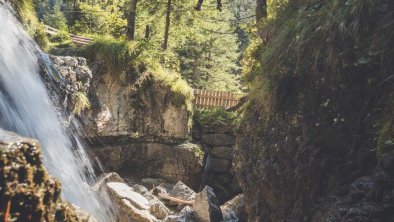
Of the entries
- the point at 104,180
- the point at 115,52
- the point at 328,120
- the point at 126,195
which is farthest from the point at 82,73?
the point at 328,120

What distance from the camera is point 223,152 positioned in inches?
577

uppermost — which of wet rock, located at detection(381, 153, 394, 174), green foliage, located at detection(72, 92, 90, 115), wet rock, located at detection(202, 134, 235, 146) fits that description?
wet rock, located at detection(381, 153, 394, 174)

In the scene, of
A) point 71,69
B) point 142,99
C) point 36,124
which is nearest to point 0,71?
→ point 36,124

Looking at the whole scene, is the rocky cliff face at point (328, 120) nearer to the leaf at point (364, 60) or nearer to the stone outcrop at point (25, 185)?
the leaf at point (364, 60)

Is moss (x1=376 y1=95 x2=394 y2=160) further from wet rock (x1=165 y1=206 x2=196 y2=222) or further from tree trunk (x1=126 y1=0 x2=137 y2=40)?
tree trunk (x1=126 y1=0 x2=137 y2=40)

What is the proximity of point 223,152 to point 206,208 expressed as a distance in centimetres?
568

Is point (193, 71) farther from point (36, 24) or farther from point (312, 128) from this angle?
point (312, 128)

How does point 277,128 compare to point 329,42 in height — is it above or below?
below

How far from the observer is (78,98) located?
9281mm

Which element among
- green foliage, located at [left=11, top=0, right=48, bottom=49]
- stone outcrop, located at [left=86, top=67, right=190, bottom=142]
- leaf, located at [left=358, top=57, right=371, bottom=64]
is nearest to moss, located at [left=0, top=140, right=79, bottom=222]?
leaf, located at [left=358, top=57, right=371, bottom=64]

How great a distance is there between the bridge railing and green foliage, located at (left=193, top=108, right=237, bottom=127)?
3.95ft

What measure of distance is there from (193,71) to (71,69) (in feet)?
47.8

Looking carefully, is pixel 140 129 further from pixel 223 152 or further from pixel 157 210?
pixel 157 210

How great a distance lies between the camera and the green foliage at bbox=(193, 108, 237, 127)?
15.0m
